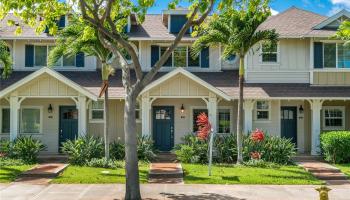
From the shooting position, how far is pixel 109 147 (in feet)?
68.4

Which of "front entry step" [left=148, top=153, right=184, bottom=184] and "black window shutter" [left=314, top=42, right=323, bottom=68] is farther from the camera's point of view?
"black window shutter" [left=314, top=42, right=323, bottom=68]

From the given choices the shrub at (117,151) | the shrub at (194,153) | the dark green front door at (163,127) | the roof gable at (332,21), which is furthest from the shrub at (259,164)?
the roof gable at (332,21)

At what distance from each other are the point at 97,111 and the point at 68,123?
4.96ft

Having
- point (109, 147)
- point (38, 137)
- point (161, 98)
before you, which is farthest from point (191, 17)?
point (38, 137)

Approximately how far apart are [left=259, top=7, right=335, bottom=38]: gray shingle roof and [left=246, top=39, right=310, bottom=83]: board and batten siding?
19.8 inches

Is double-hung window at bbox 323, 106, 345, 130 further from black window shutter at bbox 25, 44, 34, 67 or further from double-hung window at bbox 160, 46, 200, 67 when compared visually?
black window shutter at bbox 25, 44, 34, 67

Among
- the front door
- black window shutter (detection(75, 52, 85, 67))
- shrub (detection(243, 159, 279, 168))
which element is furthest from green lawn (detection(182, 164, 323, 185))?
black window shutter (detection(75, 52, 85, 67))

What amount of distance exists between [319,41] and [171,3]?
41.7ft

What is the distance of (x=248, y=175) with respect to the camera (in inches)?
678

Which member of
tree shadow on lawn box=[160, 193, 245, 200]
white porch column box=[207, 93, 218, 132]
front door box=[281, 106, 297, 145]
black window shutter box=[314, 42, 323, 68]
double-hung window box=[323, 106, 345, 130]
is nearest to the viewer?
tree shadow on lawn box=[160, 193, 245, 200]

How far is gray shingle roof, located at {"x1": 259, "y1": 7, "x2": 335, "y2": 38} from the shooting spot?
76.9ft

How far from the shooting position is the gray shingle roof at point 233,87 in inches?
878

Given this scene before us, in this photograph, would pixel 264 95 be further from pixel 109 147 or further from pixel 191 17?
pixel 191 17

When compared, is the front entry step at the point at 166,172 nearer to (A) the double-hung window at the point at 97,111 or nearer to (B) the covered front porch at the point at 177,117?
(B) the covered front porch at the point at 177,117
